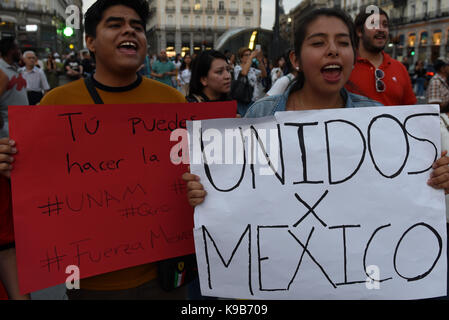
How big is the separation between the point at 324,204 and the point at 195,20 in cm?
8198

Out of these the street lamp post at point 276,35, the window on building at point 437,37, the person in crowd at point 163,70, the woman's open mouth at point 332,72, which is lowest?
the woman's open mouth at point 332,72

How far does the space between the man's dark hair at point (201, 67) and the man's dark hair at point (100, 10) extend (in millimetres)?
1480

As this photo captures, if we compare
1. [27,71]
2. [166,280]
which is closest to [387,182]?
[166,280]

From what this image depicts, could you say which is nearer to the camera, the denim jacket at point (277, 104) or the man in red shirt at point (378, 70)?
the denim jacket at point (277, 104)

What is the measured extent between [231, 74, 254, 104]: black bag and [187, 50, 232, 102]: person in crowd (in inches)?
49.7

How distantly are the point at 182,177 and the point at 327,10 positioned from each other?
0.95 metres

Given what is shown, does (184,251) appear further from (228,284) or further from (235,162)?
(235,162)

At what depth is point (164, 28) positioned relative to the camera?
75.8 m

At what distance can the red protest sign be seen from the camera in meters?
1.51

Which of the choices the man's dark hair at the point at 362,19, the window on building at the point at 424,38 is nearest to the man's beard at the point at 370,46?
the man's dark hair at the point at 362,19

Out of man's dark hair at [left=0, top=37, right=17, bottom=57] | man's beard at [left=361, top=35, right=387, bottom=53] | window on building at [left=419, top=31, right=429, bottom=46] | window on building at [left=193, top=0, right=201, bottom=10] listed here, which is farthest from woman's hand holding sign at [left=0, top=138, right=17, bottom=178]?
window on building at [left=193, top=0, right=201, bottom=10]

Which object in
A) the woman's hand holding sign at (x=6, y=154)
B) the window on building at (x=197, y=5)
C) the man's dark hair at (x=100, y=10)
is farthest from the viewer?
the window on building at (x=197, y=5)

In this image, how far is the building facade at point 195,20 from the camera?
7600cm

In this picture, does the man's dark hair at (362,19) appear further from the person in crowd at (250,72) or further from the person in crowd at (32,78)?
the person in crowd at (32,78)
